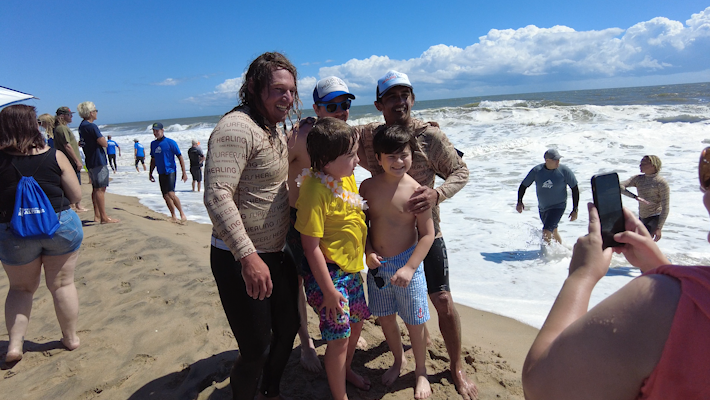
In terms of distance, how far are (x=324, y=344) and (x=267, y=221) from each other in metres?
1.75

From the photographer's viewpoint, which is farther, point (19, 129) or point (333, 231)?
point (19, 129)

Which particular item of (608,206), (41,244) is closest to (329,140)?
(608,206)

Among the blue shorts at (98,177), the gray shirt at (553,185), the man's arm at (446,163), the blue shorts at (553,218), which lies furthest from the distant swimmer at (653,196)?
the blue shorts at (98,177)

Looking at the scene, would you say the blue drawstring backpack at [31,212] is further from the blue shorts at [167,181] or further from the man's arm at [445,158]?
the blue shorts at [167,181]

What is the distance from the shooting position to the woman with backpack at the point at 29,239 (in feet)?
9.82

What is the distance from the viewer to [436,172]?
296 centimetres

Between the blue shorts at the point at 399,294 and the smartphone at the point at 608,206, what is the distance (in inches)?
54.5

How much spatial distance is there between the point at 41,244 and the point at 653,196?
23.8ft

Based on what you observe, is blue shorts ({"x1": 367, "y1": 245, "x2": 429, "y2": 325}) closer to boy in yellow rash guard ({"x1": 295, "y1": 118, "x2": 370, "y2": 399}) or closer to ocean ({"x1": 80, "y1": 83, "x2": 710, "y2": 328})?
boy in yellow rash guard ({"x1": 295, "y1": 118, "x2": 370, "y2": 399})

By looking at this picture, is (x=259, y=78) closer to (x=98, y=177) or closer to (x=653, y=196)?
(x=653, y=196)

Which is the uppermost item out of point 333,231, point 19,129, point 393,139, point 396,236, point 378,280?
point 19,129

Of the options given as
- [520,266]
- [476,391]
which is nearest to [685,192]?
[520,266]

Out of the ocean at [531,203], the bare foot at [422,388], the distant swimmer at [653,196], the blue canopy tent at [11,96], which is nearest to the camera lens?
the bare foot at [422,388]

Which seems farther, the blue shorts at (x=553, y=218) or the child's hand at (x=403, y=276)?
the blue shorts at (x=553, y=218)
